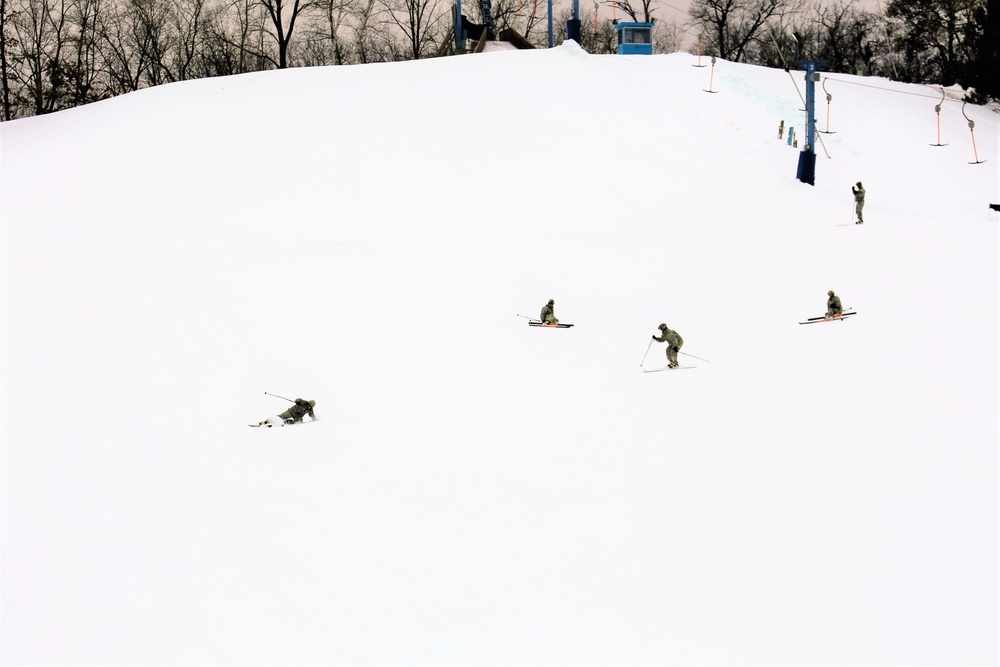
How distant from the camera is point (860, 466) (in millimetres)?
11352

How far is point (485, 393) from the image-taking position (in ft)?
49.2

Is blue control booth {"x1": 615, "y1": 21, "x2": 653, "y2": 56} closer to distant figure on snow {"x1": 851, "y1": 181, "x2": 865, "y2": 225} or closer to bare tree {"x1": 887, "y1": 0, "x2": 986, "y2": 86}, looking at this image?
bare tree {"x1": 887, "y1": 0, "x2": 986, "y2": 86}

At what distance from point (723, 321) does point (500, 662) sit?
39.7 feet

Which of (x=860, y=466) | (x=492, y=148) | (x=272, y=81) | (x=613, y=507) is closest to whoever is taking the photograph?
(x=613, y=507)

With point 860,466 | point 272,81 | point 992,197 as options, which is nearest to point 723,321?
point 860,466

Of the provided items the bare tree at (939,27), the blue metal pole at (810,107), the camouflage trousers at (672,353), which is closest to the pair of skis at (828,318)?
the camouflage trousers at (672,353)

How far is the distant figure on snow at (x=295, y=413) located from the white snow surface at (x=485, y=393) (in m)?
0.25

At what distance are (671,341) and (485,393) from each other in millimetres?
3581

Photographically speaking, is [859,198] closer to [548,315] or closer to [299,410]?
[548,315]

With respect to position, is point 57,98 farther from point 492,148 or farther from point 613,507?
point 613,507

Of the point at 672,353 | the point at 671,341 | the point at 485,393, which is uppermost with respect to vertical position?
the point at 671,341

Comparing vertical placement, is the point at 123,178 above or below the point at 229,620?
above

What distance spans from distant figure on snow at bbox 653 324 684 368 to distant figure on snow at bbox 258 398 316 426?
6260 millimetres

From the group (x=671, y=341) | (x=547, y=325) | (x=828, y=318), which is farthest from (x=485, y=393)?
(x=828, y=318)
